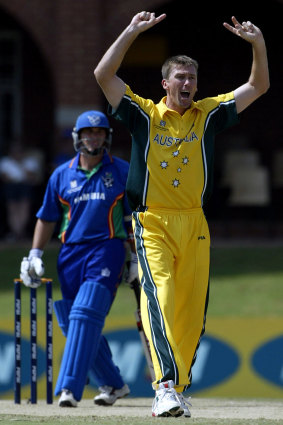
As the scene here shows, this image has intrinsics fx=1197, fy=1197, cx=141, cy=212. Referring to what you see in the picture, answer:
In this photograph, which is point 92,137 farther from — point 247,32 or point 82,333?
point 247,32

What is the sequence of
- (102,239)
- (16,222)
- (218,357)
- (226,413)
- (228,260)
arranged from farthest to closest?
(16,222)
(228,260)
(218,357)
(102,239)
(226,413)

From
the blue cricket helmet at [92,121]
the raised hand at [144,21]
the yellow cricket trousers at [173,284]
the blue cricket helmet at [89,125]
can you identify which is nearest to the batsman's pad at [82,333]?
the blue cricket helmet at [89,125]

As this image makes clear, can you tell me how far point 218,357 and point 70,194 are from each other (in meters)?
3.02

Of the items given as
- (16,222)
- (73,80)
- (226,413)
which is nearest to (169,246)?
(226,413)

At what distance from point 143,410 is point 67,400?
53cm

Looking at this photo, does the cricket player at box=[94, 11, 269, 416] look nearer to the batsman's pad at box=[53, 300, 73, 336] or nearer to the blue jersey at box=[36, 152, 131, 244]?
the blue jersey at box=[36, 152, 131, 244]

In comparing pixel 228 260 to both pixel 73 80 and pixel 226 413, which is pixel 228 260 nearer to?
pixel 73 80

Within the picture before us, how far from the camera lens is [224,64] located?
20047 millimetres

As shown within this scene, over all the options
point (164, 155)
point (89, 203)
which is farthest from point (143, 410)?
point (164, 155)

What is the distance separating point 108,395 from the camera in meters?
8.34

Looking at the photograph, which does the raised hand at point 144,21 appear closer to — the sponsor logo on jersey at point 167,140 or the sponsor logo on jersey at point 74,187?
the sponsor logo on jersey at point 167,140

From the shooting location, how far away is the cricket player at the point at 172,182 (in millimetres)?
6445

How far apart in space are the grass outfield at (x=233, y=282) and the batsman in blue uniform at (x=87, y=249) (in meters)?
4.85

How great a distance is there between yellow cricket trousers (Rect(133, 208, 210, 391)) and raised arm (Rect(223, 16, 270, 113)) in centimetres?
70
